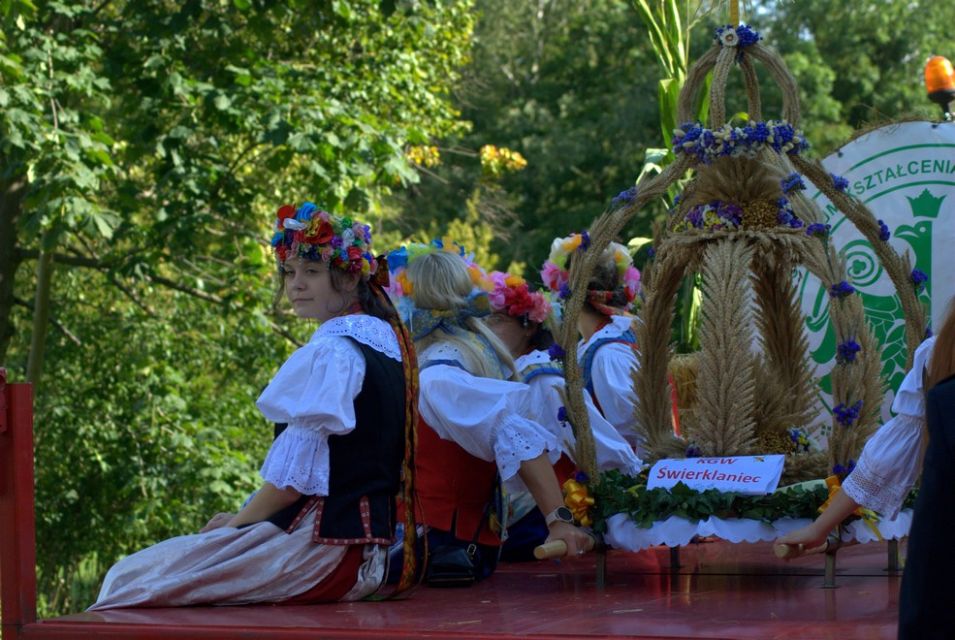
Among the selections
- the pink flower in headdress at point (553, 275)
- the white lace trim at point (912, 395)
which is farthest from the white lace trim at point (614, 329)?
the white lace trim at point (912, 395)

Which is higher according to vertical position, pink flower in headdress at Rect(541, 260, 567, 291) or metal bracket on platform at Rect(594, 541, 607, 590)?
pink flower in headdress at Rect(541, 260, 567, 291)

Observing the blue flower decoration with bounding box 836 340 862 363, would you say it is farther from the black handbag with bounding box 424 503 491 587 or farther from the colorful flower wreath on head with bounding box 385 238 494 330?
the black handbag with bounding box 424 503 491 587

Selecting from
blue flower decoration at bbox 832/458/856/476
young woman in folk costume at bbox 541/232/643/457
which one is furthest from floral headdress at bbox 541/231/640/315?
blue flower decoration at bbox 832/458/856/476

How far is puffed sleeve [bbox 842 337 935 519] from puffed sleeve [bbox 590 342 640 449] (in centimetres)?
204

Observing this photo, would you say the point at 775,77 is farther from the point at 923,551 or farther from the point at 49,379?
the point at 49,379

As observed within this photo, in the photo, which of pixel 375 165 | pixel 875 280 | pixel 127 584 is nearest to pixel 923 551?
pixel 127 584

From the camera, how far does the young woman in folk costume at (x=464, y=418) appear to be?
4.30 metres

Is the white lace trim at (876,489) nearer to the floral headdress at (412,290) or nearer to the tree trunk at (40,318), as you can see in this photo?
the floral headdress at (412,290)

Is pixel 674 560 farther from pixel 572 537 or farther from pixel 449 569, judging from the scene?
pixel 449 569

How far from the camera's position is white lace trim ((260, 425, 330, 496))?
3.76 metres

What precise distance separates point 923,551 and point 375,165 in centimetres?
749

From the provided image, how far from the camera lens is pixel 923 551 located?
1848mm

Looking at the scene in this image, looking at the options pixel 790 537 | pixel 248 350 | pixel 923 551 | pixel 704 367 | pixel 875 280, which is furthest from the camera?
pixel 248 350

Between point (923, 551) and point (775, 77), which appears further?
point (775, 77)
